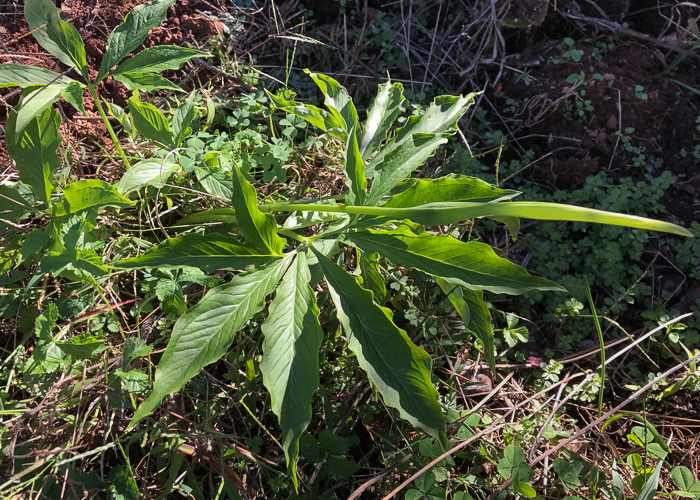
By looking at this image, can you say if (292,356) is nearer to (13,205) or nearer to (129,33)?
(13,205)

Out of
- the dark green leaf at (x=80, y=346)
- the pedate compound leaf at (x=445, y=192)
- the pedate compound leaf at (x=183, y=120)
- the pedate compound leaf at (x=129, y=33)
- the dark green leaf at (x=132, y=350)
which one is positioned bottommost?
the dark green leaf at (x=132, y=350)

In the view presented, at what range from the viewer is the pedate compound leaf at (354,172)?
4.91 feet

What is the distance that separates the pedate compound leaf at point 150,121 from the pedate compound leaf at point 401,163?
34.8 inches

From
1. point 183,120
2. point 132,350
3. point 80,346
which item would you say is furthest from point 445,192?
point 80,346

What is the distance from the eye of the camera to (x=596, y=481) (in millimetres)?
1799

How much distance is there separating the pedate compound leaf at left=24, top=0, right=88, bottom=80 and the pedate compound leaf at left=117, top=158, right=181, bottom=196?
1.27 ft

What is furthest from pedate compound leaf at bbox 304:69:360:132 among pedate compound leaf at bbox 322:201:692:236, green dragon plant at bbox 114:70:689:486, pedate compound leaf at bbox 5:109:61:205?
pedate compound leaf at bbox 5:109:61:205

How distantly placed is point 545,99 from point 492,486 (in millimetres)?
2227

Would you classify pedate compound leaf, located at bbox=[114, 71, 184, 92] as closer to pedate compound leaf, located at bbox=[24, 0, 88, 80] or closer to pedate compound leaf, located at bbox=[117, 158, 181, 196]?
pedate compound leaf, located at bbox=[24, 0, 88, 80]

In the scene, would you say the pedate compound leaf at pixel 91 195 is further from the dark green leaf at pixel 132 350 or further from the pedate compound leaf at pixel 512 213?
the pedate compound leaf at pixel 512 213

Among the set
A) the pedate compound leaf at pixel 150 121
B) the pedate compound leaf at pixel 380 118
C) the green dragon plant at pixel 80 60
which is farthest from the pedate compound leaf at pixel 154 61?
the pedate compound leaf at pixel 380 118

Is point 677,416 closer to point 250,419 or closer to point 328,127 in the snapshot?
point 250,419

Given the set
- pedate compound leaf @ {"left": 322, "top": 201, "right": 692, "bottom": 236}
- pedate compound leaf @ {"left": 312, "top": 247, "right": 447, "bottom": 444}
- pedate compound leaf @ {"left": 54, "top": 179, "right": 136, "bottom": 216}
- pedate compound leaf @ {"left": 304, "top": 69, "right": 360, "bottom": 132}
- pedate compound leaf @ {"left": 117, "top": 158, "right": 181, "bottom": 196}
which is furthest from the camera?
pedate compound leaf @ {"left": 304, "top": 69, "right": 360, "bottom": 132}

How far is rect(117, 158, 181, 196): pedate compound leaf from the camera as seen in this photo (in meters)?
1.84
